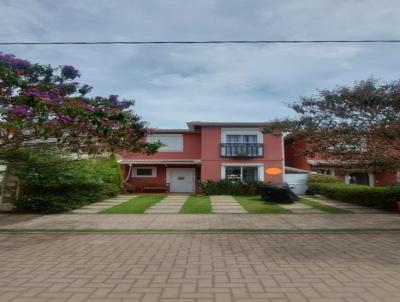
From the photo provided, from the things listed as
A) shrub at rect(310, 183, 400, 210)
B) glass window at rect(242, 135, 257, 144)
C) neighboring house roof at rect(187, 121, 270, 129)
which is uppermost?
neighboring house roof at rect(187, 121, 270, 129)

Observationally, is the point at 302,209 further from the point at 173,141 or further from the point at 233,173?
the point at 173,141

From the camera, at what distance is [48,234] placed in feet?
37.4

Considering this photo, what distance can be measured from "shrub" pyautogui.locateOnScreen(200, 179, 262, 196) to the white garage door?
2455 mm

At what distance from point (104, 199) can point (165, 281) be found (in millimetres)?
17108

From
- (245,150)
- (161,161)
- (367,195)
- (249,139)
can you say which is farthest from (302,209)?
(161,161)

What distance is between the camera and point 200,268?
7.11m

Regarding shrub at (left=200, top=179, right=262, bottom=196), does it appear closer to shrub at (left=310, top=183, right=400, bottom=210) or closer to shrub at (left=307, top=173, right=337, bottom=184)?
shrub at (left=307, top=173, right=337, bottom=184)

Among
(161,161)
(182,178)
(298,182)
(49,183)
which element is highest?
(161,161)

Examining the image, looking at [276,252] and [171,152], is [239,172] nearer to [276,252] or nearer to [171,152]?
[171,152]

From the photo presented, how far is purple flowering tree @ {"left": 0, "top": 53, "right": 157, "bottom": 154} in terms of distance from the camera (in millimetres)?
10352

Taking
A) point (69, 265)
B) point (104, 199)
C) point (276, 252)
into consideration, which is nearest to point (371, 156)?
point (276, 252)

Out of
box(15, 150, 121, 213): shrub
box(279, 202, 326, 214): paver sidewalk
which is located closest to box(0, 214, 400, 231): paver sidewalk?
box(15, 150, 121, 213): shrub

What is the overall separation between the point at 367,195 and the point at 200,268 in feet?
45.3

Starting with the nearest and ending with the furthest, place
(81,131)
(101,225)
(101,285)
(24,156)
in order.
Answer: (101,285)
(81,131)
(101,225)
(24,156)
